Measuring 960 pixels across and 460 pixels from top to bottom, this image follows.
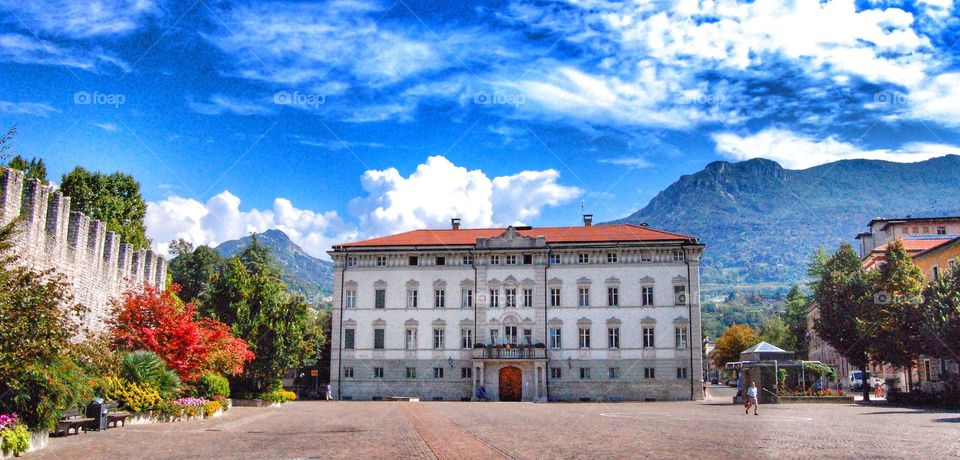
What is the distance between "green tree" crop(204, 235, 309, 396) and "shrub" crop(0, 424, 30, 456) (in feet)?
95.4

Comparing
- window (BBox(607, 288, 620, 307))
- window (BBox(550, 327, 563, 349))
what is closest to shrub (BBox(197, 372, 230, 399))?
window (BBox(550, 327, 563, 349))

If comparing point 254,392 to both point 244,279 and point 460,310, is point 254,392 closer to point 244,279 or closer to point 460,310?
point 244,279

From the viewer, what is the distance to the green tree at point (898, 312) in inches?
1711

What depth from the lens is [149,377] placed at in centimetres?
2919

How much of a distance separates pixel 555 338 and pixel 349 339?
50.1ft

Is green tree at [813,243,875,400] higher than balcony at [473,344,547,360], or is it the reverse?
green tree at [813,243,875,400]

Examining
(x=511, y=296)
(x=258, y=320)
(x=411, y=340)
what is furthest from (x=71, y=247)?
(x=511, y=296)

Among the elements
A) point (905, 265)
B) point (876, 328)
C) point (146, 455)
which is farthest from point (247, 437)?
point (905, 265)

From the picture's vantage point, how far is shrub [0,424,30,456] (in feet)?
55.6

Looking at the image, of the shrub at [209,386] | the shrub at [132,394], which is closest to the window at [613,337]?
the shrub at [209,386]

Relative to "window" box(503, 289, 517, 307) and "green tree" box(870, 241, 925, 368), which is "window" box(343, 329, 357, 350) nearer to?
"window" box(503, 289, 517, 307)

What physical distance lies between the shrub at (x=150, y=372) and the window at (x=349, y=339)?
30654 mm

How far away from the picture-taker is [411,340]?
60750 mm

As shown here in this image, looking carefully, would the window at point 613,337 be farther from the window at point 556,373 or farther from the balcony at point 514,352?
the balcony at point 514,352
